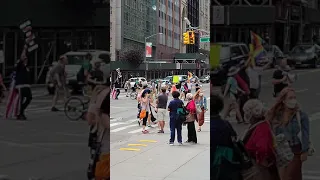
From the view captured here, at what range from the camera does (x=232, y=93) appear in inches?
149

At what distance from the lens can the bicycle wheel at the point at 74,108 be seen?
13.3 ft

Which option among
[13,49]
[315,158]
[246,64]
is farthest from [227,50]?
[13,49]

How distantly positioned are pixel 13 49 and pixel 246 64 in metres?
2.16

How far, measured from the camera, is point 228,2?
3.96 m

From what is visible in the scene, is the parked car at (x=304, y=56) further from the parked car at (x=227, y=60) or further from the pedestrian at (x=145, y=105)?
the pedestrian at (x=145, y=105)

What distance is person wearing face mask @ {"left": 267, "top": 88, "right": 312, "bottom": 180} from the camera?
370 centimetres

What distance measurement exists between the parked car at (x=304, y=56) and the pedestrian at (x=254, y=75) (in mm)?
265

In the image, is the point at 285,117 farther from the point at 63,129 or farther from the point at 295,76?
the point at 63,129

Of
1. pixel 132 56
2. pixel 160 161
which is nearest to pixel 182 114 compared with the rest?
pixel 160 161

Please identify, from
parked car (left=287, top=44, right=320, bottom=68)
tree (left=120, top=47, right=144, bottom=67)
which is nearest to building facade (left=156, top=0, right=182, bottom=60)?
tree (left=120, top=47, right=144, bottom=67)

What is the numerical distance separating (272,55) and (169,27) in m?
20.7

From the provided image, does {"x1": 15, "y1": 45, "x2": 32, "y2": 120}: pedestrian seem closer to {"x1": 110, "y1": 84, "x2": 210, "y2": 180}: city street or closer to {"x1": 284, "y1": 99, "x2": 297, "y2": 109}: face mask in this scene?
{"x1": 284, "y1": 99, "x2": 297, "y2": 109}: face mask

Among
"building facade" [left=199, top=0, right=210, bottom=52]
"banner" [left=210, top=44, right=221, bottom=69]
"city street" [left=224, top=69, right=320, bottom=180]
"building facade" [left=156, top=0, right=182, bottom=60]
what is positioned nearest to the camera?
"city street" [left=224, top=69, right=320, bottom=180]

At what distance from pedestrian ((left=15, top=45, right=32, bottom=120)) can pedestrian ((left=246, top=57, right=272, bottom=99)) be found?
2.05 meters
